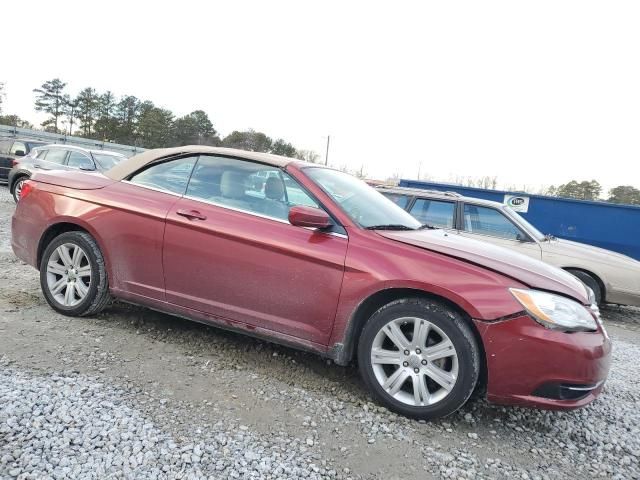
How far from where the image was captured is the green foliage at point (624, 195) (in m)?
33.7

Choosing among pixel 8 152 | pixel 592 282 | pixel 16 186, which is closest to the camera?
pixel 592 282

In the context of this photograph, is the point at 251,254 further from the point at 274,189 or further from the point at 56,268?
the point at 56,268

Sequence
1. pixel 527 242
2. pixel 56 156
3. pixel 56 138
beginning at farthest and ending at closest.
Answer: pixel 56 138, pixel 56 156, pixel 527 242

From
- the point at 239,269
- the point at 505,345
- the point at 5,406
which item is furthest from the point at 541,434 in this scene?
the point at 5,406

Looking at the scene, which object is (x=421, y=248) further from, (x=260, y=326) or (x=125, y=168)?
(x=125, y=168)

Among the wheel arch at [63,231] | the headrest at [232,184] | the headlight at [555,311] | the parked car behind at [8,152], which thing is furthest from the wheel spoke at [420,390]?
the parked car behind at [8,152]

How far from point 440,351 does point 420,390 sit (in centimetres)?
28

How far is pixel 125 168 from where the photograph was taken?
3.86m

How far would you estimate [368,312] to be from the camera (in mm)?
2975

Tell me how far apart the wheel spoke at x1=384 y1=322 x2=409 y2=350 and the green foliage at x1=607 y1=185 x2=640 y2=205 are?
121ft

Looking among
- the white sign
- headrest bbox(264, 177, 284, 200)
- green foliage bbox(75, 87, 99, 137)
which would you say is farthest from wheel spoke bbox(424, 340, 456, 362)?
green foliage bbox(75, 87, 99, 137)

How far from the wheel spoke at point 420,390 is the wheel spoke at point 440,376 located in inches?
2.1

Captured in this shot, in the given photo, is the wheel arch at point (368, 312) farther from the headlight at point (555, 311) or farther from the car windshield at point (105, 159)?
the car windshield at point (105, 159)

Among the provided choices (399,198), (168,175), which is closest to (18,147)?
(399,198)
